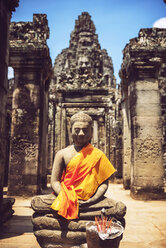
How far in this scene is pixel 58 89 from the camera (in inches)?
456

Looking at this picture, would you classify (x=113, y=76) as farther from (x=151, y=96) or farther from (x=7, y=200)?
(x=7, y=200)

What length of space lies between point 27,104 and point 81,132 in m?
3.98

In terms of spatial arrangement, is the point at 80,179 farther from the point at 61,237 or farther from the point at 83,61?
the point at 83,61

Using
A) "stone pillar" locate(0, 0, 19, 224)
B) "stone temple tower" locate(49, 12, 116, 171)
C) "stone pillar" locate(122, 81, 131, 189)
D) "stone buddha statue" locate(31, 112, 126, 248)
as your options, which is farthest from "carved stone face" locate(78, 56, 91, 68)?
"stone buddha statue" locate(31, 112, 126, 248)

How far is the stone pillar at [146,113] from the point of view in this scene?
5941mm

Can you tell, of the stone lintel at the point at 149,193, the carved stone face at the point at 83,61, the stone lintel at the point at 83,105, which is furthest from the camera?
the carved stone face at the point at 83,61

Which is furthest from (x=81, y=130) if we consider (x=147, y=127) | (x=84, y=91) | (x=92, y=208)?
(x=84, y=91)

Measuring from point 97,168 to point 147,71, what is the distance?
4751mm

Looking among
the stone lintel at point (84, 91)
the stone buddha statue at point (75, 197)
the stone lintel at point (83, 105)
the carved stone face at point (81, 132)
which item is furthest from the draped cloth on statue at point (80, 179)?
the stone lintel at point (84, 91)

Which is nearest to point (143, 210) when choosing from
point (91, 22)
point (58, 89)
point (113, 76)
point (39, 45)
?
point (39, 45)

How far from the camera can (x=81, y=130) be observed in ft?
9.46

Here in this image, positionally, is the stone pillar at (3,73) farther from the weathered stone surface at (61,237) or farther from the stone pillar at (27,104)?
the stone pillar at (27,104)

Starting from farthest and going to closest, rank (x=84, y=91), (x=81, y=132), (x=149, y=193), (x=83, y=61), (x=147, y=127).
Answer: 1. (x=83, y=61)
2. (x=84, y=91)
3. (x=147, y=127)
4. (x=149, y=193)
5. (x=81, y=132)

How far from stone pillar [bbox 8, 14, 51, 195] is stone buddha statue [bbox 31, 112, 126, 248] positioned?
349 cm
